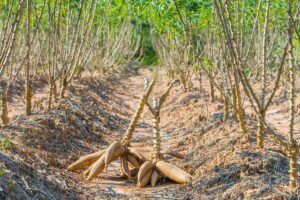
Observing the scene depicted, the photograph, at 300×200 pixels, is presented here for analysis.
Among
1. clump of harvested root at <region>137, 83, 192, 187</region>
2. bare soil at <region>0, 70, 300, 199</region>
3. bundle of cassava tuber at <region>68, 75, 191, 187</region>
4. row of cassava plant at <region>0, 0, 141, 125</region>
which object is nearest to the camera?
bare soil at <region>0, 70, 300, 199</region>

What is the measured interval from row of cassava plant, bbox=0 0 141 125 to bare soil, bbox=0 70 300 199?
0.57 meters

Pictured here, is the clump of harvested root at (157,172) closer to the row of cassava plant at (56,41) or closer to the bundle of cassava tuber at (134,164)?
the bundle of cassava tuber at (134,164)

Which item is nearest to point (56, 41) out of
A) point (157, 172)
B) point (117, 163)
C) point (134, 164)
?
point (117, 163)

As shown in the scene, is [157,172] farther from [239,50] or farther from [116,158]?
[239,50]

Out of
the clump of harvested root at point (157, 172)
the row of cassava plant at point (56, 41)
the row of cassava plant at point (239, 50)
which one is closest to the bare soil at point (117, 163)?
the clump of harvested root at point (157, 172)

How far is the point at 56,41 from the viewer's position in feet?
28.4

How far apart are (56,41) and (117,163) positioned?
8.04 ft

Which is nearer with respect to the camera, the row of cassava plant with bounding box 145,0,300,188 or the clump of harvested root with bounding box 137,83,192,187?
the row of cassava plant with bounding box 145,0,300,188

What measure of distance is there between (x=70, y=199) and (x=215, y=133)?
3.33m

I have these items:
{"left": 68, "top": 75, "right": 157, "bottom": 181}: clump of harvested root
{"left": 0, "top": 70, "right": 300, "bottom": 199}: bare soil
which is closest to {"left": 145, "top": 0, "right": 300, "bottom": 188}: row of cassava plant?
{"left": 0, "top": 70, "right": 300, "bottom": 199}: bare soil

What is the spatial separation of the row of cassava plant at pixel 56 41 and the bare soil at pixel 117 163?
57 centimetres

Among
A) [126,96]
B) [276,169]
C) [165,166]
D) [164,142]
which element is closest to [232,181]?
[276,169]

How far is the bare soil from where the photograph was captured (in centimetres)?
486

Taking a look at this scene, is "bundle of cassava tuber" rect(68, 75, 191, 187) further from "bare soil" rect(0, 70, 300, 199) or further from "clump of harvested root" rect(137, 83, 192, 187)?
"bare soil" rect(0, 70, 300, 199)
